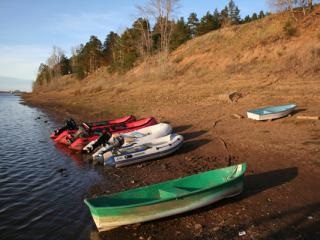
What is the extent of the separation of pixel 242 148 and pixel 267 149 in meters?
1.05

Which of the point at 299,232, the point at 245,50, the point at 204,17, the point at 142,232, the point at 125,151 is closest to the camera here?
the point at 299,232

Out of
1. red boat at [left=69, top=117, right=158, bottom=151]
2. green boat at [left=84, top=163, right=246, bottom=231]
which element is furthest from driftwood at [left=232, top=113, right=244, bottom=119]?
green boat at [left=84, top=163, right=246, bottom=231]

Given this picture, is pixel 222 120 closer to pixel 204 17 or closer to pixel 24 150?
pixel 24 150

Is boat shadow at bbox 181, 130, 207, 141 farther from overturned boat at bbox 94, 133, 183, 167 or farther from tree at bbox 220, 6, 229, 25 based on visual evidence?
tree at bbox 220, 6, 229, 25

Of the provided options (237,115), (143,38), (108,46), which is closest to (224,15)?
(143,38)

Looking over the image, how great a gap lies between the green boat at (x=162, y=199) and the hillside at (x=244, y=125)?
0.34 metres

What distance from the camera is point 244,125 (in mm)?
17047

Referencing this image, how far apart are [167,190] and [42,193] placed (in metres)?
4.78

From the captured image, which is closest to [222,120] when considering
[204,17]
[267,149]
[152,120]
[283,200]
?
[152,120]

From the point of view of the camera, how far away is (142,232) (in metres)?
7.83

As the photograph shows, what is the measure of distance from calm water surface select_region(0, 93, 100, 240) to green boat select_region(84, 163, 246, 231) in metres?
0.88

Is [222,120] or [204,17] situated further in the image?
[204,17]

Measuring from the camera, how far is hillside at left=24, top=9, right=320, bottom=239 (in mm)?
8047

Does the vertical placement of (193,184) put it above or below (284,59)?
below
